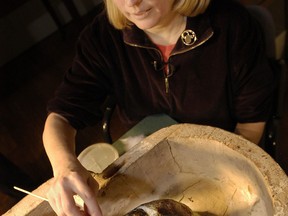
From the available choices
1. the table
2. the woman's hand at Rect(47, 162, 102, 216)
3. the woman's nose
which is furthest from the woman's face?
the woman's hand at Rect(47, 162, 102, 216)

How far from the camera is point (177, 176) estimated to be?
789 millimetres

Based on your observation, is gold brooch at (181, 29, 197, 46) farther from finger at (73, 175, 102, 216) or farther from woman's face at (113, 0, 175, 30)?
finger at (73, 175, 102, 216)

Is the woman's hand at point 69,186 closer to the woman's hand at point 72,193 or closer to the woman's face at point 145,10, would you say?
the woman's hand at point 72,193

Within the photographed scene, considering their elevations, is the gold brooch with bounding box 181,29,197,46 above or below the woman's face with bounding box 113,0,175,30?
below

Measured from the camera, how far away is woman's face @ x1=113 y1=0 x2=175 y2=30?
801 millimetres

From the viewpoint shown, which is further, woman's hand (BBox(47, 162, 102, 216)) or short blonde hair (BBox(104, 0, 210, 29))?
short blonde hair (BBox(104, 0, 210, 29))

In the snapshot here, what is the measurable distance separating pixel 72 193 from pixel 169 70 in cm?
42

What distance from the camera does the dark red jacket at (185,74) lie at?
869mm

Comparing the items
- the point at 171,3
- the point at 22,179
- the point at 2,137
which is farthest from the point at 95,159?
the point at 2,137

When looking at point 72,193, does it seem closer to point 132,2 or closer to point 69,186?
point 69,186

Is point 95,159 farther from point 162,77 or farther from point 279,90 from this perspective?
point 279,90

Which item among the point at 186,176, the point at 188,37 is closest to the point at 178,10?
the point at 188,37

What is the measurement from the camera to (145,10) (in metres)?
0.81

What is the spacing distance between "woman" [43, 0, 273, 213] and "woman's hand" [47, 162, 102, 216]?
0.03 metres
